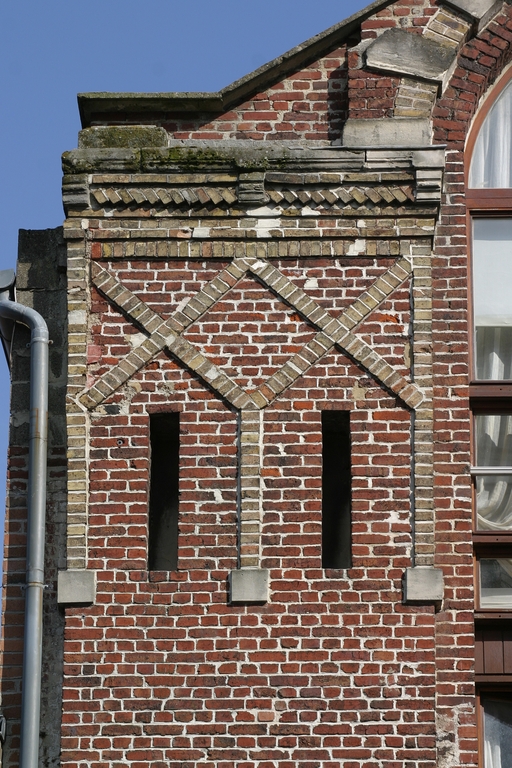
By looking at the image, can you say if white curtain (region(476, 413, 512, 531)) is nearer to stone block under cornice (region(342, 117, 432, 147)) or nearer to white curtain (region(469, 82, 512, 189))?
white curtain (region(469, 82, 512, 189))

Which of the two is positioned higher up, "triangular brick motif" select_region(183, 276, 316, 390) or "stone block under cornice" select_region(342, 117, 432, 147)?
"stone block under cornice" select_region(342, 117, 432, 147)

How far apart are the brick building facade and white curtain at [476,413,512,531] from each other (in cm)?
2

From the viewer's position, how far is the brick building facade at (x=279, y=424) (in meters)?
10.6

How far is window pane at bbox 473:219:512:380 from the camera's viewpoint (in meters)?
12.0

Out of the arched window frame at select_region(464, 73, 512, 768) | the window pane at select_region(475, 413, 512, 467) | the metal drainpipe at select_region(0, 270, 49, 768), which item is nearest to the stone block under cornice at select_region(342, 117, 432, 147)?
the arched window frame at select_region(464, 73, 512, 768)

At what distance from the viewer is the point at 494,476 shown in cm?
1158

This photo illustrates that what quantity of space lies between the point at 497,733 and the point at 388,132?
4470mm

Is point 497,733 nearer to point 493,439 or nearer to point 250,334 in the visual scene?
point 493,439

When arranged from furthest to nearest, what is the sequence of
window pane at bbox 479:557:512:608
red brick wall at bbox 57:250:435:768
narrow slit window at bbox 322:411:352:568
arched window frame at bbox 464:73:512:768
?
narrow slit window at bbox 322:411:352:568 → window pane at bbox 479:557:512:608 → arched window frame at bbox 464:73:512:768 → red brick wall at bbox 57:250:435:768

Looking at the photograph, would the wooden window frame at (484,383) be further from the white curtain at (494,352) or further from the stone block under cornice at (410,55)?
the stone block under cornice at (410,55)

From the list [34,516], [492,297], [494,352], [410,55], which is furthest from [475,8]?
[34,516]

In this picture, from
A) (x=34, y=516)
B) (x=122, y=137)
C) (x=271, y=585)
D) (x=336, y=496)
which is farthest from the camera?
(x=122, y=137)

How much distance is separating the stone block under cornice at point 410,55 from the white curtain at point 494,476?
2684mm

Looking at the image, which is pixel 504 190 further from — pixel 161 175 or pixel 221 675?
pixel 221 675
